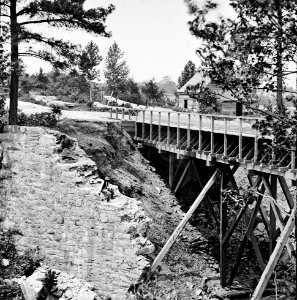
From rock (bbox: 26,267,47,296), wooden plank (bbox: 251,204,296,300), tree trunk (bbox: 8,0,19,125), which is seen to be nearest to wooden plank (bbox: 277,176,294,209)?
wooden plank (bbox: 251,204,296,300)

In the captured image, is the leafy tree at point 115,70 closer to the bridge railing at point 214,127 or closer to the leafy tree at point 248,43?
the bridge railing at point 214,127

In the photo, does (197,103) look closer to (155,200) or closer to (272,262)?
(155,200)

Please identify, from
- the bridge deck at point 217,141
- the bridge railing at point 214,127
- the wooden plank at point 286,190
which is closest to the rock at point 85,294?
the bridge deck at point 217,141

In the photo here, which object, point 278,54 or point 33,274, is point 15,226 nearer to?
point 33,274

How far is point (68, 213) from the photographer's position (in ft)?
44.8

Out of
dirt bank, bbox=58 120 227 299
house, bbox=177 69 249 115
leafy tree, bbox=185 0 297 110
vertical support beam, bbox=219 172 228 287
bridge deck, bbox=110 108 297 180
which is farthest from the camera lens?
house, bbox=177 69 249 115

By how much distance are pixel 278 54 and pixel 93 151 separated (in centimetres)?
1110

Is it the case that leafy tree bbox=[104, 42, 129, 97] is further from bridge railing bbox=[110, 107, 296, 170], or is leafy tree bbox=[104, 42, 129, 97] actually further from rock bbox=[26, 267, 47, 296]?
rock bbox=[26, 267, 47, 296]

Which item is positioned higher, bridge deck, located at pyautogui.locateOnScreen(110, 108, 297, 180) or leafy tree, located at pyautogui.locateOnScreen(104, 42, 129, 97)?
leafy tree, located at pyautogui.locateOnScreen(104, 42, 129, 97)

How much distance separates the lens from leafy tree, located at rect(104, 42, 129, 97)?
5288 cm

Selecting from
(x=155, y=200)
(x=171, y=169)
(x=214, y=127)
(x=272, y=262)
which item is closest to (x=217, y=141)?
(x=214, y=127)

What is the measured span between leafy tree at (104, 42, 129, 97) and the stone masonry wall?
126ft

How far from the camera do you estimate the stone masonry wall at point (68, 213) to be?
12781mm

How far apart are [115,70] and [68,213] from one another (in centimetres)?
4073
